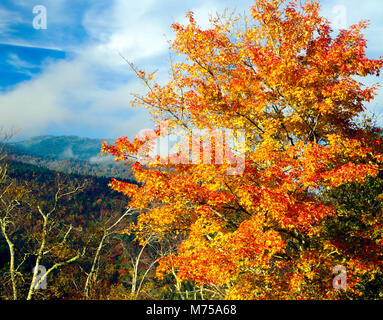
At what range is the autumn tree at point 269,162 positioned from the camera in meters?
8.07

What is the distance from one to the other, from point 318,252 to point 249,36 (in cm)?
929

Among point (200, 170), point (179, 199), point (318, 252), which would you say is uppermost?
point (200, 170)

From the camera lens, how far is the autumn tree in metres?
8.07

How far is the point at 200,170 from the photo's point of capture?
9180 millimetres

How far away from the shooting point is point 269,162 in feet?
32.1

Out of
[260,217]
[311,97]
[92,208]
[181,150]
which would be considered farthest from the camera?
[92,208]

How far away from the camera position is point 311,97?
8852 millimetres

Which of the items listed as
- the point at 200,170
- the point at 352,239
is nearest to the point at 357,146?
the point at 352,239
